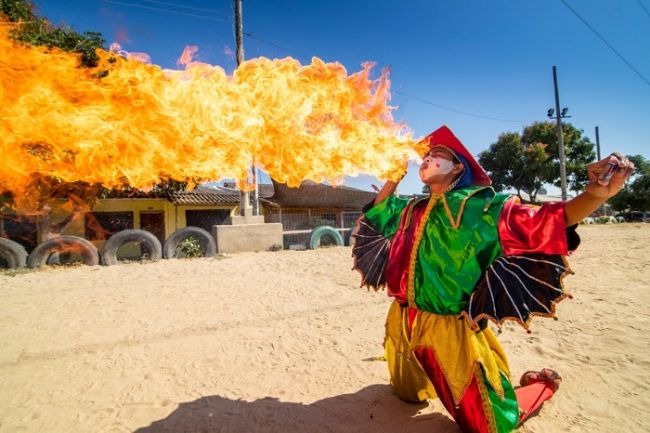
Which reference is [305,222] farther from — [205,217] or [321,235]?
[205,217]

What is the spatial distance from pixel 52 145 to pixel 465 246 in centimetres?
399

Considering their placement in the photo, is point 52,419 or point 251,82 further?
point 251,82

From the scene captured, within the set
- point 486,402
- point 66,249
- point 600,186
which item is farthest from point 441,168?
point 66,249

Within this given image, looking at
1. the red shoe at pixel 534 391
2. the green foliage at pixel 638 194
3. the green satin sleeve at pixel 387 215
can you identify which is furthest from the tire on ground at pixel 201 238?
the green foliage at pixel 638 194

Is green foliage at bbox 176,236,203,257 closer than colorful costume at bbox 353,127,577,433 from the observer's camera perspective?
No

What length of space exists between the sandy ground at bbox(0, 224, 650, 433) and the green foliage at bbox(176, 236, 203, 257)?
4.20 metres

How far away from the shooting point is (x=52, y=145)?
11.1ft

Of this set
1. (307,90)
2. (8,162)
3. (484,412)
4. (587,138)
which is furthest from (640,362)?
(587,138)

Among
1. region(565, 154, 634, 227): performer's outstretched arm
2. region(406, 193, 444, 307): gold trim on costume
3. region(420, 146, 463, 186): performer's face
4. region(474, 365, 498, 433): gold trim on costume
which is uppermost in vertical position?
region(420, 146, 463, 186): performer's face

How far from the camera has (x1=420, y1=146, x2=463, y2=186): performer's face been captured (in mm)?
2855

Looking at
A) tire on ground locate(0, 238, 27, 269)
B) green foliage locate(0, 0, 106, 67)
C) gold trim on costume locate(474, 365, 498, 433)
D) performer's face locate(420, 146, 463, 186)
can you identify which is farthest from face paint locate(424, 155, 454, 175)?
tire on ground locate(0, 238, 27, 269)

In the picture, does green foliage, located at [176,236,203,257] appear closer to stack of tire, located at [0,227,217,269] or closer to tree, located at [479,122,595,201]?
stack of tire, located at [0,227,217,269]

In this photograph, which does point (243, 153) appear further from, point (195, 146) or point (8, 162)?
point (8, 162)

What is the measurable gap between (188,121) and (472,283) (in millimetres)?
3415
